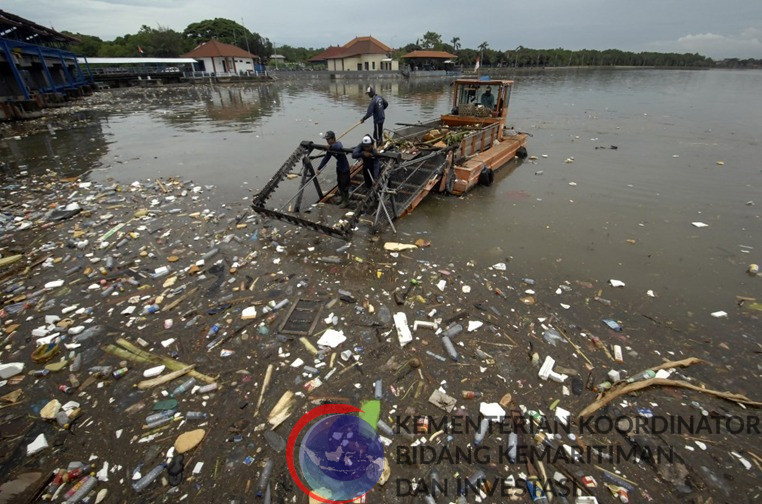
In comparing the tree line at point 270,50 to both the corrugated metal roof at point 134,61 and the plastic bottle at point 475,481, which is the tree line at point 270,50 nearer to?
the corrugated metal roof at point 134,61

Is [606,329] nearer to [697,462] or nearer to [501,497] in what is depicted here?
[697,462]

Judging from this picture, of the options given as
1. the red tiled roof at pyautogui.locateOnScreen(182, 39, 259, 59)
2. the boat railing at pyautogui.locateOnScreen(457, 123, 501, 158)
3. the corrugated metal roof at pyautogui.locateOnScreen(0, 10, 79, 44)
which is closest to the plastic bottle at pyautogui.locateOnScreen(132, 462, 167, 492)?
the boat railing at pyautogui.locateOnScreen(457, 123, 501, 158)

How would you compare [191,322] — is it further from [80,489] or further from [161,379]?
[80,489]

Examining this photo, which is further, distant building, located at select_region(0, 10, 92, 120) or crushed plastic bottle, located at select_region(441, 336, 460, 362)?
distant building, located at select_region(0, 10, 92, 120)

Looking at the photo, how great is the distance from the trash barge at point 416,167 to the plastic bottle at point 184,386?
9.33 feet

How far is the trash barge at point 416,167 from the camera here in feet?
20.1

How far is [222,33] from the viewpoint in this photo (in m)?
66.9

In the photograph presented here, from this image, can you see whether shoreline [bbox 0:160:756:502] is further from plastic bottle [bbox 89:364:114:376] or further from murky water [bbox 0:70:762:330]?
murky water [bbox 0:70:762:330]

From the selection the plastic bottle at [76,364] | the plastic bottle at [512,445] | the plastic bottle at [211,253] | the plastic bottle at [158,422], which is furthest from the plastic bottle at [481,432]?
the plastic bottle at [211,253]

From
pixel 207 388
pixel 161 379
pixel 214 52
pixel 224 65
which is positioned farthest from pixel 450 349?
pixel 224 65

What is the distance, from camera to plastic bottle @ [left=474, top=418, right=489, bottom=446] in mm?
2809

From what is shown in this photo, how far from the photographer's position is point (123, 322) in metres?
4.09

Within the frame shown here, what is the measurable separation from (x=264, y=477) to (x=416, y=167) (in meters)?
6.68

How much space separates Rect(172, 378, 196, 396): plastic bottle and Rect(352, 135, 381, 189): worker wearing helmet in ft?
14.9
